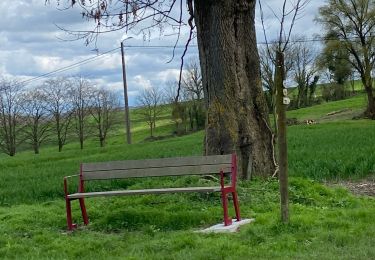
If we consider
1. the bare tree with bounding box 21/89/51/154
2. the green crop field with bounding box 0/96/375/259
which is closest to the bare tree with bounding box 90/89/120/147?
the bare tree with bounding box 21/89/51/154

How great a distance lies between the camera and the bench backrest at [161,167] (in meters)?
8.13

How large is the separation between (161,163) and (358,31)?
49.6m

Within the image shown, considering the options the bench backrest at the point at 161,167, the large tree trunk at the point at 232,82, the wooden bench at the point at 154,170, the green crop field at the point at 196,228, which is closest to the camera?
the green crop field at the point at 196,228

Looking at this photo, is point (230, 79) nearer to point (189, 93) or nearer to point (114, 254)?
point (114, 254)

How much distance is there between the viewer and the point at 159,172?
855 centimetres

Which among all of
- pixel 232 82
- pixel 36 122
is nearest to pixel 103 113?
pixel 36 122

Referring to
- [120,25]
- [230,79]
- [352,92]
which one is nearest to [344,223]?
[230,79]

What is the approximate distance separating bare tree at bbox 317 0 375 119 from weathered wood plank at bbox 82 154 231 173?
158 ft

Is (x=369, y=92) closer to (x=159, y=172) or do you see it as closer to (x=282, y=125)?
(x=159, y=172)

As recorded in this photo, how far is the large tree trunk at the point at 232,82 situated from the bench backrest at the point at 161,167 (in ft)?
6.54

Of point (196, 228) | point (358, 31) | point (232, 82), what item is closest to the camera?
point (196, 228)

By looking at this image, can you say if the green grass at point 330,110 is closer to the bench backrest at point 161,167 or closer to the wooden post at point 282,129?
the bench backrest at point 161,167

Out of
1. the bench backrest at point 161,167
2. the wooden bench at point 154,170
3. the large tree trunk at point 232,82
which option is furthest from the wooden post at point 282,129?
the large tree trunk at point 232,82

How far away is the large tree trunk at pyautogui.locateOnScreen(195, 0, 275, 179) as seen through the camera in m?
10.1
